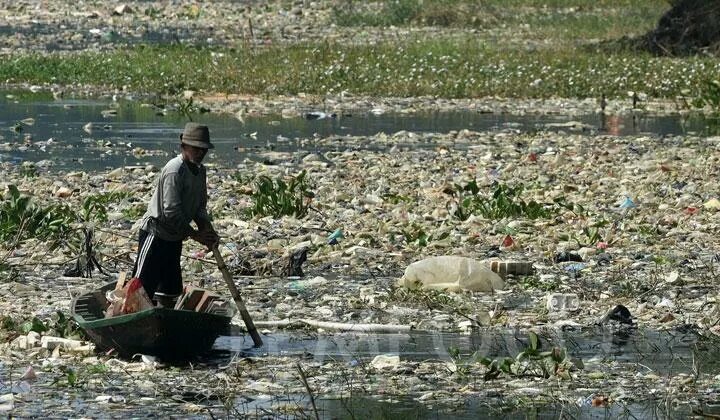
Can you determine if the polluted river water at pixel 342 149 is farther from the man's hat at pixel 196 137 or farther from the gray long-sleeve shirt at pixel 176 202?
the man's hat at pixel 196 137

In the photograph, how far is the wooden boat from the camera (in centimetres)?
884

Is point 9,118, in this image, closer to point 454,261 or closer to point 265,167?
point 265,167

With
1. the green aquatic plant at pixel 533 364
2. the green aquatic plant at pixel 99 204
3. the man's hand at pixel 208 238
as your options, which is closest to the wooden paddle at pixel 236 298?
the man's hand at pixel 208 238

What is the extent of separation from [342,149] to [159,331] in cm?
1152

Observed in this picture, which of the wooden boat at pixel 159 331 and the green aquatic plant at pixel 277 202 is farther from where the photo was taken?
the green aquatic plant at pixel 277 202

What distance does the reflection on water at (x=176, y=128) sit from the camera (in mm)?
19797

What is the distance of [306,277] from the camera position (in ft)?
38.4

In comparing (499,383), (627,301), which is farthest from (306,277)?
(499,383)

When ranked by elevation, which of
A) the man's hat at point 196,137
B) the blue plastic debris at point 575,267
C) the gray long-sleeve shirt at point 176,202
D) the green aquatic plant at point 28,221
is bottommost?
the blue plastic debris at point 575,267

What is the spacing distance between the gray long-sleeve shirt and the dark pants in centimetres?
7

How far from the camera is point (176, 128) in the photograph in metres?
22.7

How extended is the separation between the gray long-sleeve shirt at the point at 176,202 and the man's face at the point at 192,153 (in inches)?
1.5

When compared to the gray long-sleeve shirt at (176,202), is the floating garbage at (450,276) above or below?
below

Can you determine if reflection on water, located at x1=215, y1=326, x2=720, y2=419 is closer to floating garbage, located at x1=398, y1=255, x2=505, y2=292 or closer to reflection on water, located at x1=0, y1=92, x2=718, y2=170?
floating garbage, located at x1=398, y1=255, x2=505, y2=292
